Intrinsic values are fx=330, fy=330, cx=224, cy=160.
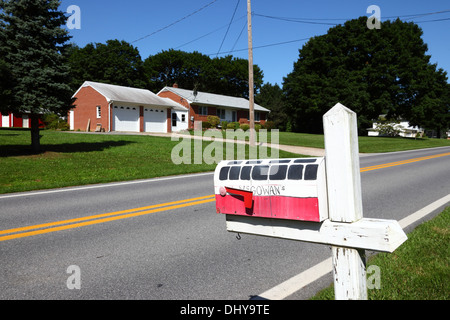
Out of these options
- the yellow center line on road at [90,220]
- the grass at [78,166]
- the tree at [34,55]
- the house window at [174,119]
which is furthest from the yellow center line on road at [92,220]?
the house window at [174,119]

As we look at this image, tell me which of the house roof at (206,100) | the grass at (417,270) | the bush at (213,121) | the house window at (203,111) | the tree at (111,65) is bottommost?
the grass at (417,270)

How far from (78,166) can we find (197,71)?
7645cm

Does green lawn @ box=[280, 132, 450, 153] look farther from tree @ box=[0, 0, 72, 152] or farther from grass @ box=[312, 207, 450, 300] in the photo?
grass @ box=[312, 207, 450, 300]

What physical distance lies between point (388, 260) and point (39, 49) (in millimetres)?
16038

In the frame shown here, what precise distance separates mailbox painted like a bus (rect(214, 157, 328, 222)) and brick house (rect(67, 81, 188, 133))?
3435 centimetres

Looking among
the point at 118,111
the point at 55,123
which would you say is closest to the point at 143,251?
the point at 118,111

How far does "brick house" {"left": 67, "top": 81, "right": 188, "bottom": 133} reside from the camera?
34.8 meters

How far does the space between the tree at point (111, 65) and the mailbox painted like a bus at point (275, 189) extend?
222ft

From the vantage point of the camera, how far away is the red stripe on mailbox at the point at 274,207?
5.42 ft

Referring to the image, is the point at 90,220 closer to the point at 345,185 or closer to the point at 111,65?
the point at 345,185

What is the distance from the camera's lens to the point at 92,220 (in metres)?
5.97

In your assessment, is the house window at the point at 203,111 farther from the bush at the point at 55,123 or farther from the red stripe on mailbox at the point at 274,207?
the red stripe on mailbox at the point at 274,207

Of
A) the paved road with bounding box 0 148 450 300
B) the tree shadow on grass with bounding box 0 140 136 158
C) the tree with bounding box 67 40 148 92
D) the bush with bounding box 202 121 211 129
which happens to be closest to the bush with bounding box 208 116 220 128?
the bush with bounding box 202 121 211 129
